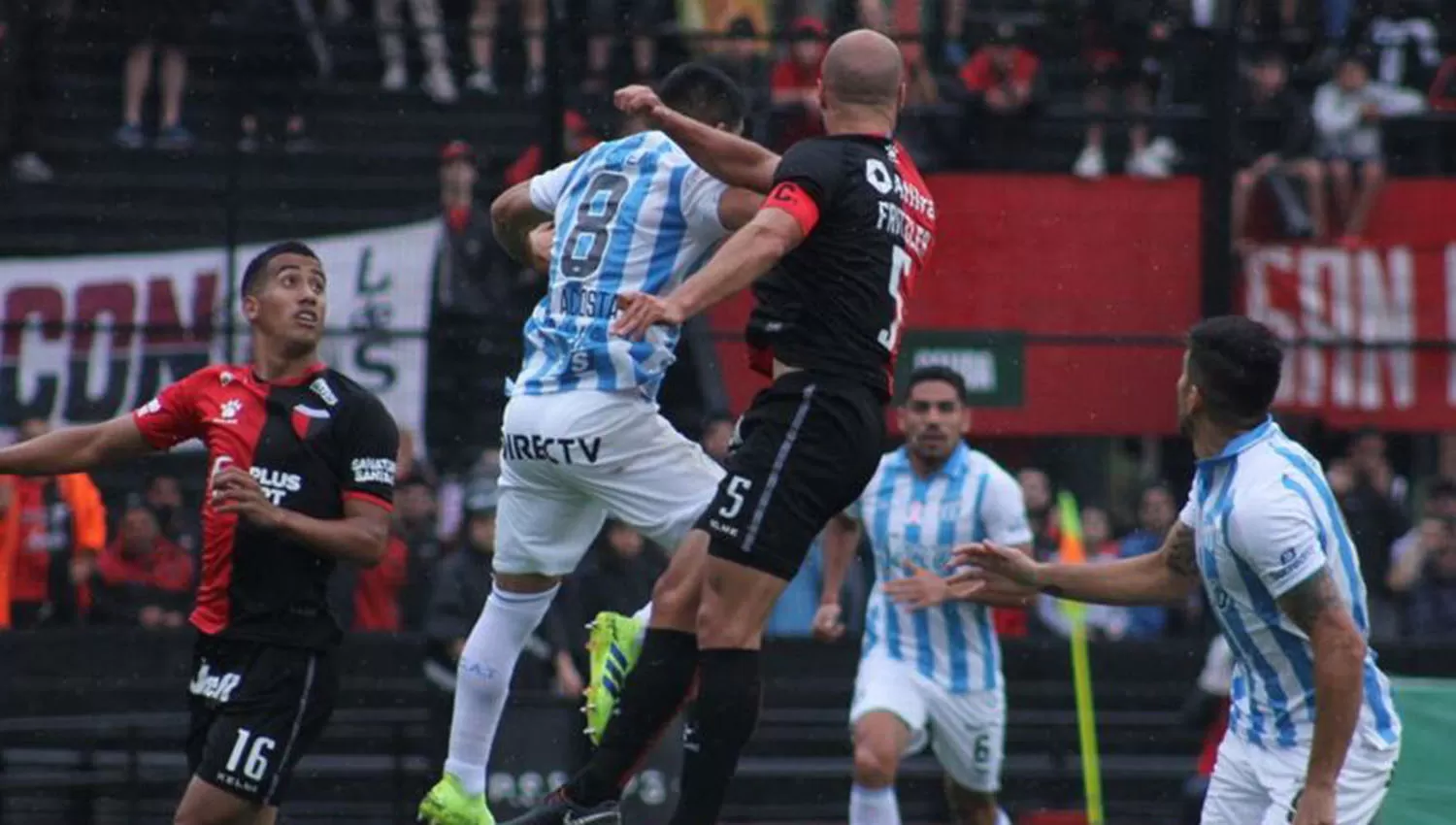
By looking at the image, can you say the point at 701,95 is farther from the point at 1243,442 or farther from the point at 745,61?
the point at 745,61

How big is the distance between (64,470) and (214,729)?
3.28ft

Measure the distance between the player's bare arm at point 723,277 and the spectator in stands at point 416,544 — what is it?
6764mm

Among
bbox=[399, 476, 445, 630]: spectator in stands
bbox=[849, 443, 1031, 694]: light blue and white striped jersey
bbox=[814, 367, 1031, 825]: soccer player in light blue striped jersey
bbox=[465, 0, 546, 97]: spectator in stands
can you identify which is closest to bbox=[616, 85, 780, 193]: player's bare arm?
bbox=[814, 367, 1031, 825]: soccer player in light blue striped jersey

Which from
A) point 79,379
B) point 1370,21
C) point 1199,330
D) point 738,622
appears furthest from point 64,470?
point 1370,21

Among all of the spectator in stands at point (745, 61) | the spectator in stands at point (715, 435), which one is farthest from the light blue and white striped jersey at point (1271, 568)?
the spectator in stands at point (745, 61)

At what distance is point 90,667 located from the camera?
13.3 m

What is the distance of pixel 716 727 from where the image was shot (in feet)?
24.5

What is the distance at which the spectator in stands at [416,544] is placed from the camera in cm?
1355

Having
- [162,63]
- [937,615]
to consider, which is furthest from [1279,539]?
[162,63]

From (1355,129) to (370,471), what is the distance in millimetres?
8254

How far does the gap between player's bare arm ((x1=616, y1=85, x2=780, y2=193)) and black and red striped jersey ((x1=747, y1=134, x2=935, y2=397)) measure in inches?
9.9

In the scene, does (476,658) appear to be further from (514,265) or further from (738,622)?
(514,265)

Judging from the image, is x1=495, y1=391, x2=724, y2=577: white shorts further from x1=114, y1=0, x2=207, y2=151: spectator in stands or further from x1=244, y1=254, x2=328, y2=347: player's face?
x1=114, y1=0, x2=207, y2=151: spectator in stands

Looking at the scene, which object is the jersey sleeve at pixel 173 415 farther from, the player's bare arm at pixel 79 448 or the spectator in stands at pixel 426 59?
the spectator in stands at pixel 426 59
